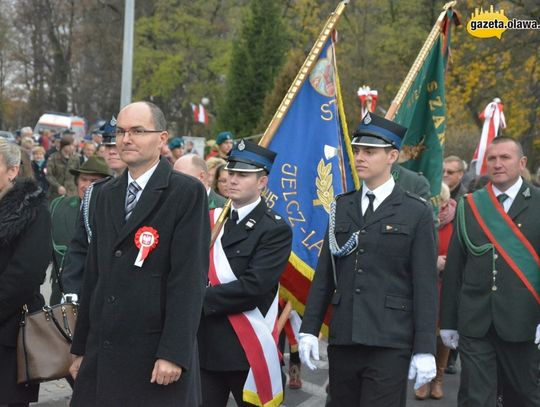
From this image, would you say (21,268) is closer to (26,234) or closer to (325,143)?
(26,234)

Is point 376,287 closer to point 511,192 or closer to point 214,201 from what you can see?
point 511,192

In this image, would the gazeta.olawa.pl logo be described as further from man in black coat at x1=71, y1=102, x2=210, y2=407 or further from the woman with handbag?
man in black coat at x1=71, y1=102, x2=210, y2=407

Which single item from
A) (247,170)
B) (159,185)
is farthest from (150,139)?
(247,170)

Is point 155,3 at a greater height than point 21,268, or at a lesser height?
greater

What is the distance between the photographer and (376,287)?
4418 mm

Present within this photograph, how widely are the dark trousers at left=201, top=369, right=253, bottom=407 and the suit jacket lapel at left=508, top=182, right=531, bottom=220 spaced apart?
6.65 feet

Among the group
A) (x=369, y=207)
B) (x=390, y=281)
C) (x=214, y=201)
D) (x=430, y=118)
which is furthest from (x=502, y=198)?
(x=214, y=201)

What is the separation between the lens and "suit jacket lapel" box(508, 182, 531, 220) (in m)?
5.43

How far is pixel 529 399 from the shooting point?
5391 mm

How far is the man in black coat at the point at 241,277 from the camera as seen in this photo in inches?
192

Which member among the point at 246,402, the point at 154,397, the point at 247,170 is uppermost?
the point at 247,170

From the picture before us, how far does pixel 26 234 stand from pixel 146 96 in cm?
3667

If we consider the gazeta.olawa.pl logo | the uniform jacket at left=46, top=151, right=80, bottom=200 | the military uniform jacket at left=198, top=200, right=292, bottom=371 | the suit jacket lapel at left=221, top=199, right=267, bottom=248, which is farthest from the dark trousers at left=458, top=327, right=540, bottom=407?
the gazeta.olawa.pl logo

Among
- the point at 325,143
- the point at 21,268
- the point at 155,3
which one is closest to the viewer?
the point at 21,268
